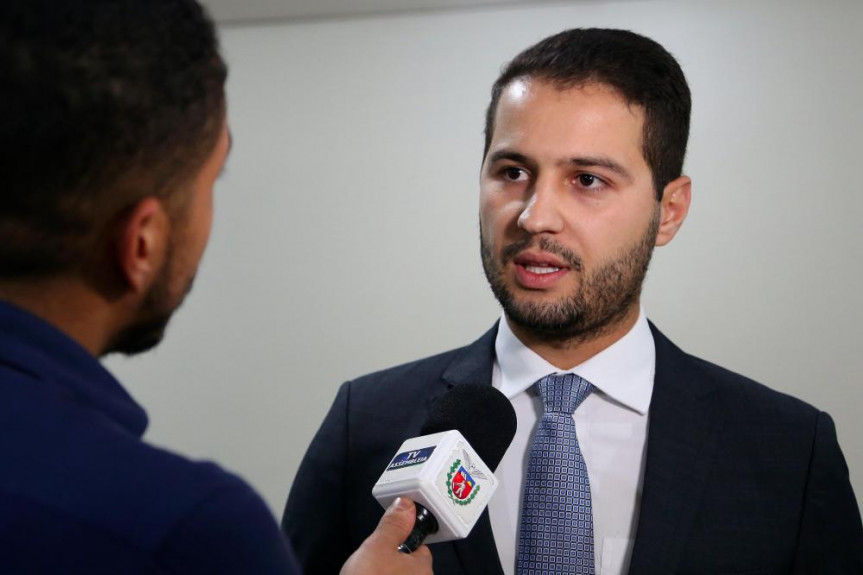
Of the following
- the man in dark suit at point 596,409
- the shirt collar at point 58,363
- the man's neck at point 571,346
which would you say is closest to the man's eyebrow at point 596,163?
the man in dark suit at point 596,409

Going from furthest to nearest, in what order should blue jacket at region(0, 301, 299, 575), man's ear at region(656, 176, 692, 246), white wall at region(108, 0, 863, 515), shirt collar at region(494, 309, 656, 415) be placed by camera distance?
white wall at region(108, 0, 863, 515), man's ear at region(656, 176, 692, 246), shirt collar at region(494, 309, 656, 415), blue jacket at region(0, 301, 299, 575)

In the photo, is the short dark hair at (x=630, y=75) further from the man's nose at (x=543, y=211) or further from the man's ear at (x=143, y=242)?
the man's ear at (x=143, y=242)

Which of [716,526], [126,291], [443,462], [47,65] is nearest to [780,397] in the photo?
[716,526]

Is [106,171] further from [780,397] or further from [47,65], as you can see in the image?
[780,397]

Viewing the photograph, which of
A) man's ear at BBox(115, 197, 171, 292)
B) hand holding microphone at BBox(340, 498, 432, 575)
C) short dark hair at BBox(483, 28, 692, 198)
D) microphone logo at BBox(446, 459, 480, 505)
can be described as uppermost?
short dark hair at BBox(483, 28, 692, 198)

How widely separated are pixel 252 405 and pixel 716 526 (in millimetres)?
2245

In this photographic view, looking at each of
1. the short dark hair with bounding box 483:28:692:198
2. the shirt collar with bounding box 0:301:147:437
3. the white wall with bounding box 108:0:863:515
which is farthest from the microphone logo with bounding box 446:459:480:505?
the white wall with bounding box 108:0:863:515

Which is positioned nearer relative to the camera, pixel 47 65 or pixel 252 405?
pixel 47 65

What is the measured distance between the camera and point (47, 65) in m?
0.72

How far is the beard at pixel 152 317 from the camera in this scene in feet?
2.80

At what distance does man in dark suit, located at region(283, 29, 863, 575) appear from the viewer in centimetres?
142

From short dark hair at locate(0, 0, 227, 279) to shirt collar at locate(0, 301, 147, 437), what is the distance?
49mm

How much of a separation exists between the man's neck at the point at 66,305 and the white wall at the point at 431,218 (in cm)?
240

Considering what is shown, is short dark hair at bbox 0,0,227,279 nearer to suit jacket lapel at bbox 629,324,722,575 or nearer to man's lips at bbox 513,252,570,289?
man's lips at bbox 513,252,570,289
